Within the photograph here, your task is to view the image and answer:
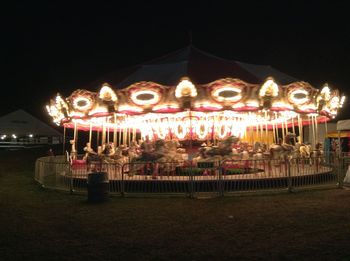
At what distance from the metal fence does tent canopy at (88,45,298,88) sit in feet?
8.76

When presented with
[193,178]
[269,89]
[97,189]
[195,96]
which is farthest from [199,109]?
[97,189]

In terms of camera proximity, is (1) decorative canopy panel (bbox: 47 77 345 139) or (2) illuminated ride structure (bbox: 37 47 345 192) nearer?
(2) illuminated ride structure (bbox: 37 47 345 192)

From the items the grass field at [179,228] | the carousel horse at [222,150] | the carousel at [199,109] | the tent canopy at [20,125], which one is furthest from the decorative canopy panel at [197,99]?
the tent canopy at [20,125]

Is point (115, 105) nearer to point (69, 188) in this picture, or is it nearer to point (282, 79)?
point (69, 188)

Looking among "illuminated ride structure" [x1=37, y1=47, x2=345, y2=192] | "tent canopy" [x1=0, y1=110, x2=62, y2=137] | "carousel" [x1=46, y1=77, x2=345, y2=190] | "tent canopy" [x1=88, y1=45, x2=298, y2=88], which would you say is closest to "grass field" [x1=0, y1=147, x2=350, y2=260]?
"illuminated ride structure" [x1=37, y1=47, x2=345, y2=192]

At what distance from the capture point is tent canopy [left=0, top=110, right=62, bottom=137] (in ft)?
108

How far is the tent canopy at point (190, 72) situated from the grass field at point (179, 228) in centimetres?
422

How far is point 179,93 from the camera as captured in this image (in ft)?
35.0

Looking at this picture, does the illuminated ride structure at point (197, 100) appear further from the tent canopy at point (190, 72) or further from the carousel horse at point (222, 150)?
the carousel horse at point (222, 150)

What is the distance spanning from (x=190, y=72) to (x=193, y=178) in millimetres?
3756

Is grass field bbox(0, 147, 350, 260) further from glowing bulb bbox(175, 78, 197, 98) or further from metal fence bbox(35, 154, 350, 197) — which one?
glowing bulb bbox(175, 78, 197, 98)

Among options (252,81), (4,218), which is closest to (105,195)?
(4,218)

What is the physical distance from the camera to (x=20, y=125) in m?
33.5

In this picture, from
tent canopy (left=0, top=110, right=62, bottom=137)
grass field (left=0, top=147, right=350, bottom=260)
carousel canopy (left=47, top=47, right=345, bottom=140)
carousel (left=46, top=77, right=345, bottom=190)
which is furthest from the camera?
tent canopy (left=0, top=110, right=62, bottom=137)
